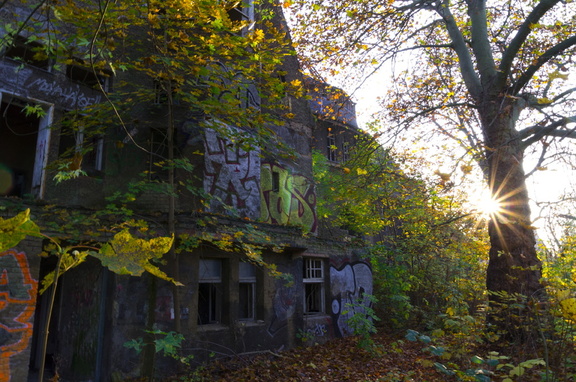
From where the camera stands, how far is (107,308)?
908 cm

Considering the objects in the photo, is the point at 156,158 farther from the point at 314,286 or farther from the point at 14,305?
the point at 314,286

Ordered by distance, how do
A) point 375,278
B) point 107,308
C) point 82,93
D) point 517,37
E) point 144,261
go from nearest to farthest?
point 144,261
point 517,37
point 107,308
point 82,93
point 375,278

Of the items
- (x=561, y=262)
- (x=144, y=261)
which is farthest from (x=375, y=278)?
(x=144, y=261)

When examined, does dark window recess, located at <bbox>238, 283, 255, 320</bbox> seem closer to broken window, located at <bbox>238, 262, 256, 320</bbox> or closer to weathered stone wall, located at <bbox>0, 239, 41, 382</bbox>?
broken window, located at <bbox>238, 262, 256, 320</bbox>

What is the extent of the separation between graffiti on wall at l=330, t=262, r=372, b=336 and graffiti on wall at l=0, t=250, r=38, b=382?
31.7 ft

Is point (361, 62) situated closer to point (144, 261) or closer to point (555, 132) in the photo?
point (555, 132)

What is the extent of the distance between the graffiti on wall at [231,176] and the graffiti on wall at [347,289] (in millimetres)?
4741

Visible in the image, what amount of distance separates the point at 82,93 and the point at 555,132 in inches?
434

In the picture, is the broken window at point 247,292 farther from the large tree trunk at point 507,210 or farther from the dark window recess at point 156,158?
the large tree trunk at point 507,210

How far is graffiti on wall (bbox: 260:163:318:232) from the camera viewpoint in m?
13.3

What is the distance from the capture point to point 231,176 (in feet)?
38.4

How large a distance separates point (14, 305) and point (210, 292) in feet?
15.6

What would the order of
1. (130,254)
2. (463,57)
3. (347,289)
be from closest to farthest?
(130,254) → (463,57) → (347,289)

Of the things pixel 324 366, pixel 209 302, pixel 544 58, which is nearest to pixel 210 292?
pixel 209 302
